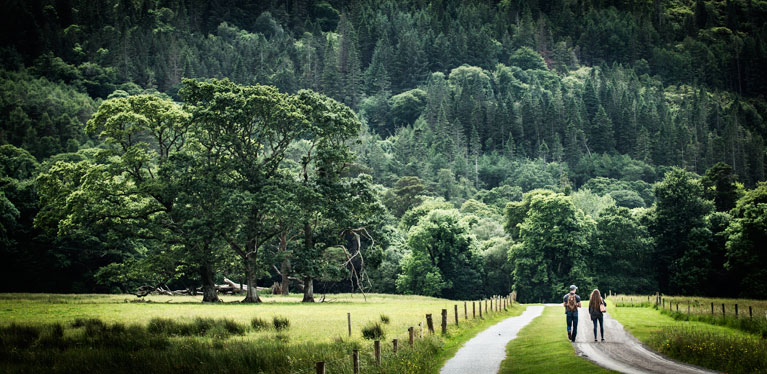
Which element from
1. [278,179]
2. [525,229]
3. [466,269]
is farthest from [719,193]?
[278,179]

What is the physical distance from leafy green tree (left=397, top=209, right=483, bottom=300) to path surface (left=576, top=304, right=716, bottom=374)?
64285 mm

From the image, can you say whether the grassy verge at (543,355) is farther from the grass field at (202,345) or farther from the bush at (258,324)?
the bush at (258,324)

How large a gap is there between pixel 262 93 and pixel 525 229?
53.7 m

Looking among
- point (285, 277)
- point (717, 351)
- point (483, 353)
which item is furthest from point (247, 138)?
point (717, 351)

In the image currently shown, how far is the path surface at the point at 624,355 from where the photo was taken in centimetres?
2331

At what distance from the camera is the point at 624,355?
26.7 metres

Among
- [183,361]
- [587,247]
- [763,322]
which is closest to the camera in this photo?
[183,361]

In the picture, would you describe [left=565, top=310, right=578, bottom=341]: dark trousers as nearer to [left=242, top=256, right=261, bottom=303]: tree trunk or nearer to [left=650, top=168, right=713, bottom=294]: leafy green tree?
[left=242, top=256, right=261, bottom=303]: tree trunk

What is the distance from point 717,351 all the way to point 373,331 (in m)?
14.5

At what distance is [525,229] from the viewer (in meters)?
102

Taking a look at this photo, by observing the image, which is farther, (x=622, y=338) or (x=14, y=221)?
(x=14, y=221)

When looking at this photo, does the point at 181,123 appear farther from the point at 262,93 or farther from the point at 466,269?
the point at 466,269

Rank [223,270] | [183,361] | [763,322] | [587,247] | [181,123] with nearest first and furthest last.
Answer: [183,361] → [763,322] → [181,123] → [223,270] → [587,247]

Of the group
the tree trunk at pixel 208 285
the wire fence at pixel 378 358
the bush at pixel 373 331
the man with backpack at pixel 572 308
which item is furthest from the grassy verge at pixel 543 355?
the tree trunk at pixel 208 285
